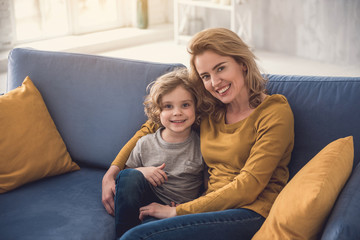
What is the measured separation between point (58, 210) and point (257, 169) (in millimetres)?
762

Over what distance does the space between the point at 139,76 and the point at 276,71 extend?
7.89ft

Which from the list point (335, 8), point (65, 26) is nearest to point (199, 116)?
point (335, 8)

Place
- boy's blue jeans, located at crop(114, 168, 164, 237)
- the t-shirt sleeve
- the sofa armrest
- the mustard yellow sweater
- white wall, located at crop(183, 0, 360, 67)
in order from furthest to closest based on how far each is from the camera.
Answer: white wall, located at crop(183, 0, 360, 67) → the t-shirt sleeve → boy's blue jeans, located at crop(114, 168, 164, 237) → the mustard yellow sweater → the sofa armrest

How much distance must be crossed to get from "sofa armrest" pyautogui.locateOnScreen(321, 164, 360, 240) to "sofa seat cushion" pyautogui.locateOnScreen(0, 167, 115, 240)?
78 cm

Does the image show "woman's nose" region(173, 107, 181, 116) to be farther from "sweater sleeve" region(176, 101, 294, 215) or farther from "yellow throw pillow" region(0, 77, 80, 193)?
"yellow throw pillow" region(0, 77, 80, 193)

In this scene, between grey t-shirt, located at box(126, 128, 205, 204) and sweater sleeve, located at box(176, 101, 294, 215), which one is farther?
grey t-shirt, located at box(126, 128, 205, 204)

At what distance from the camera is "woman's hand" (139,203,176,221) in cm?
156

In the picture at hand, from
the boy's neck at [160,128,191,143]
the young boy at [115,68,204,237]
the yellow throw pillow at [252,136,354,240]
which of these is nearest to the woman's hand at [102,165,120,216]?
the young boy at [115,68,204,237]

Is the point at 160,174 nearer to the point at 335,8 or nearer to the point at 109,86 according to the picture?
the point at 109,86

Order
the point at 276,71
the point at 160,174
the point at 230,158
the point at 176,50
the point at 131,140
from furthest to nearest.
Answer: the point at 176,50 < the point at 276,71 < the point at 131,140 < the point at 160,174 < the point at 230,158

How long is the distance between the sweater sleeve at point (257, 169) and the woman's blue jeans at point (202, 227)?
53 millimetres

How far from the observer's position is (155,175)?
169 cm

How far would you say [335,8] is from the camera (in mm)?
4348

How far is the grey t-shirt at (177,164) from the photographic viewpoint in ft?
5.64
